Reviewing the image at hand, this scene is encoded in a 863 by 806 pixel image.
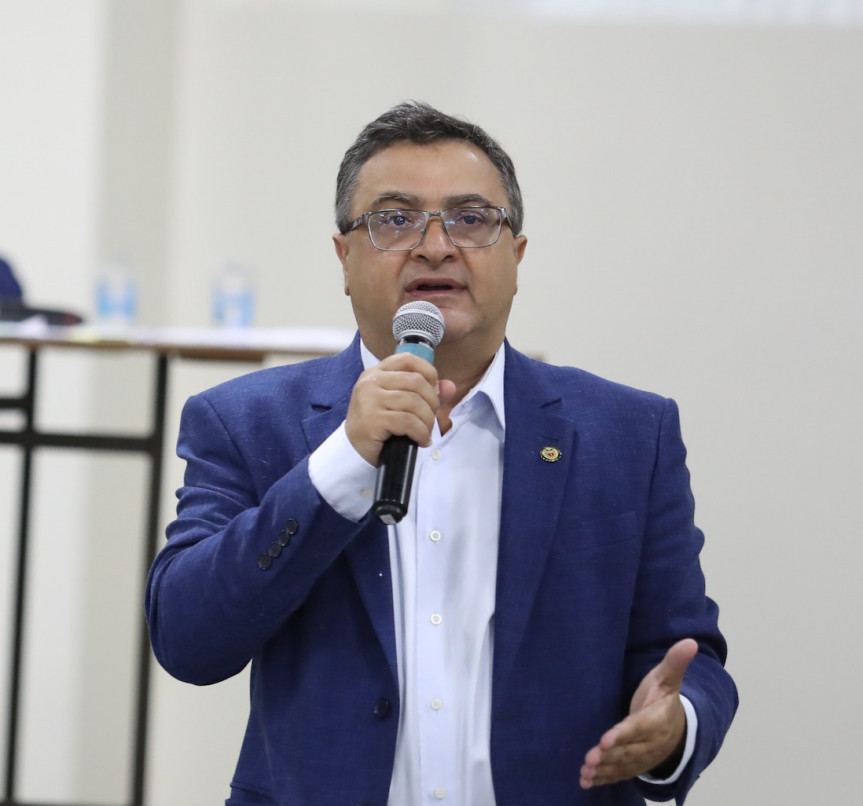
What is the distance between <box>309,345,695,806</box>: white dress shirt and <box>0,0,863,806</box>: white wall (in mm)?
2390

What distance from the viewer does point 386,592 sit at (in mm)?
1413

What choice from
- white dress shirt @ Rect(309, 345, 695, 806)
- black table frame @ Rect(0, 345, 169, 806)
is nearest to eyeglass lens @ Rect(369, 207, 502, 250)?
white dress shirt @ Rect(309, 345, 695, 806)

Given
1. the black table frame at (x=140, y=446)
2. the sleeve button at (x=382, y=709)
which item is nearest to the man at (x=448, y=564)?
the sleeve button at (x=382, y=709)

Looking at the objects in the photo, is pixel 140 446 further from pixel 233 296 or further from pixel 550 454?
pixel 550 454

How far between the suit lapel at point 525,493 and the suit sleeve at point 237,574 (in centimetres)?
22

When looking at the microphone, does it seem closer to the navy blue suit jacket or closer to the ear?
the navy blue suit jacket

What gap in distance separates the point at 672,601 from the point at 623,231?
101 inches

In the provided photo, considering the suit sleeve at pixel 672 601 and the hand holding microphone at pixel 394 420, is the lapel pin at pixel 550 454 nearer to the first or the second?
the suit sleeve at pixel 672 601

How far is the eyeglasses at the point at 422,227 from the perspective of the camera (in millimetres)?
1500

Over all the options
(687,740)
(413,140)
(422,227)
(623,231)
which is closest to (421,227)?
(422,227)

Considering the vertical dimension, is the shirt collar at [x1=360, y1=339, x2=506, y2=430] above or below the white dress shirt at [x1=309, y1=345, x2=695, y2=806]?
above

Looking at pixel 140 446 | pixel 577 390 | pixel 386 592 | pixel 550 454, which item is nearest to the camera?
pixel 386 592

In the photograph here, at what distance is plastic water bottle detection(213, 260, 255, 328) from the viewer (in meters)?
4.11

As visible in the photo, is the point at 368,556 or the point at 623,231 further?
the point at 623,231
